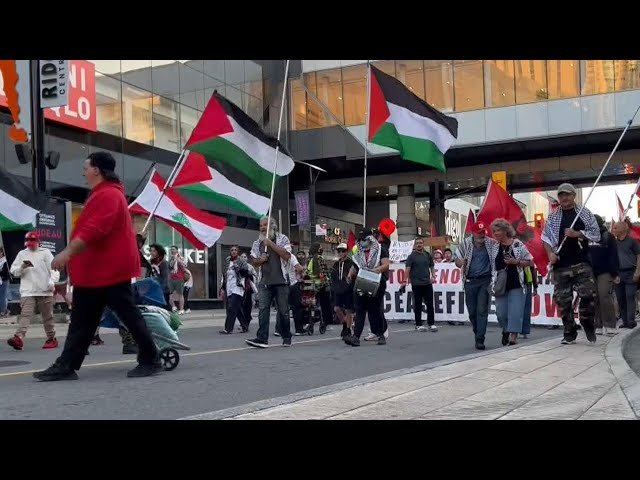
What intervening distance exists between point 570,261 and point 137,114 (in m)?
21.4

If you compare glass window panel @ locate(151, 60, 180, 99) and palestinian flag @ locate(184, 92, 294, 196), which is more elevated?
glass window panel @ locate(151, 60, 180, 99)

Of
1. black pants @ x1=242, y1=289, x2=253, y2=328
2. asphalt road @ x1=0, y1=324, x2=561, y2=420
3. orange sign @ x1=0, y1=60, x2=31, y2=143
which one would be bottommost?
asphalt road @ x1=0, y1=324, x2=561, y2=420

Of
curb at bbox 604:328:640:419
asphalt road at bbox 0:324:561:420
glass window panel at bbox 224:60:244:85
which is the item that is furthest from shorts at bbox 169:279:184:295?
curb at bbox 604:328:640:419

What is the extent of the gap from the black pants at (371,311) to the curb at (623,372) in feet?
10.6

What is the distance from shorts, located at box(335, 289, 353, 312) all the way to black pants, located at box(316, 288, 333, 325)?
52.8 inches

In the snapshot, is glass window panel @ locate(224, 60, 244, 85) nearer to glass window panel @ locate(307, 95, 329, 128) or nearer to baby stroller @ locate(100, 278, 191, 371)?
glass window panel @ locate(307, 95, 329, 128)

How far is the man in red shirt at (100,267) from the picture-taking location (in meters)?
6.59

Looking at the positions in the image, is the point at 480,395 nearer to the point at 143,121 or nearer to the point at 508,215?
the point at 508,215

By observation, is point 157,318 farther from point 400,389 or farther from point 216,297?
point 216,297

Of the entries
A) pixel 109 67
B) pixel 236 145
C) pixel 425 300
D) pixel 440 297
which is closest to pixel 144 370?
pixel 236 145

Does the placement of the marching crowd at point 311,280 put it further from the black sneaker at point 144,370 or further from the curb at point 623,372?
the curb at point 623,372

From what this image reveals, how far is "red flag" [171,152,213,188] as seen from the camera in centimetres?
1120
